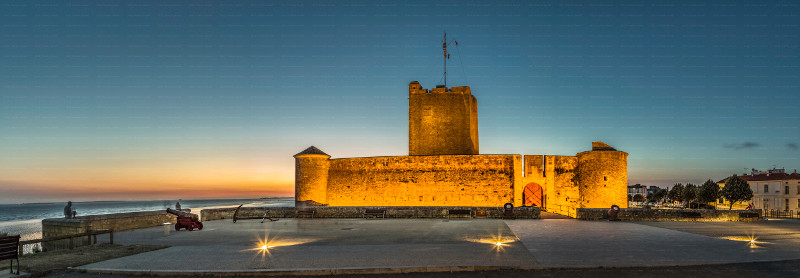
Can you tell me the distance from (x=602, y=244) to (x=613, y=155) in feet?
52.8

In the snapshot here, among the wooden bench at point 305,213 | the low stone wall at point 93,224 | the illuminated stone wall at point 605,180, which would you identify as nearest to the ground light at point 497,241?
the low stone wall at point 93,224

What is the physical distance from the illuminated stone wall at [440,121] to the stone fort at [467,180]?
11.0 feet

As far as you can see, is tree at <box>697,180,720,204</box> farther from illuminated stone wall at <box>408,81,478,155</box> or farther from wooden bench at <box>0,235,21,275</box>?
wooden bench at <box>0,235,21,275</box>

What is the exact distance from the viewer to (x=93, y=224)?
477 inches

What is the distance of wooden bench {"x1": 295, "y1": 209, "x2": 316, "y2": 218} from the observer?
18.6m

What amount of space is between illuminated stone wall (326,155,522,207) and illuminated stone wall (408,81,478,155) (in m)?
3.46

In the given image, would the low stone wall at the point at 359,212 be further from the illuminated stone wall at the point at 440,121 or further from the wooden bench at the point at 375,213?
the illuminated stone wall at the point at 440,121

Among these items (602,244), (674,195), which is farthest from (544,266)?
(674,195)

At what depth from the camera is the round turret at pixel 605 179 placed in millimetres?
24172

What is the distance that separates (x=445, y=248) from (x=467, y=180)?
15.9 m

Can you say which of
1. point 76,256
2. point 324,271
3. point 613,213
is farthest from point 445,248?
point 613,213

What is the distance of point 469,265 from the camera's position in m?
7.42

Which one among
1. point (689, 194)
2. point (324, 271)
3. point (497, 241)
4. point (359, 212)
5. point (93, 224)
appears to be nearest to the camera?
point (324, 271)

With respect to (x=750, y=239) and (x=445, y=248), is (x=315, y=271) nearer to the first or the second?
(x=445, y=248)
